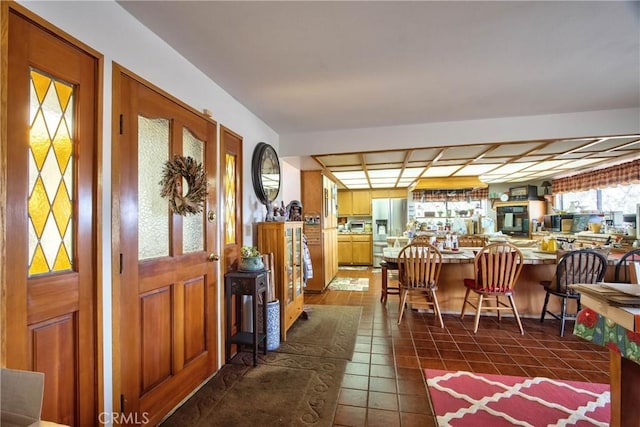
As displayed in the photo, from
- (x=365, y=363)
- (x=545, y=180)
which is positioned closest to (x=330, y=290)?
(x=365, y=363)

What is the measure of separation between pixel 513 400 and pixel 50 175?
289cm

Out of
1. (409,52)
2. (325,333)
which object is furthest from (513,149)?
(325,333)

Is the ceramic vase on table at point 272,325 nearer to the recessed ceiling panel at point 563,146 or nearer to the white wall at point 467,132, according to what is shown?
the white wall at point 467,132

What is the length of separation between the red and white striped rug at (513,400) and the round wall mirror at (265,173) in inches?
89.8

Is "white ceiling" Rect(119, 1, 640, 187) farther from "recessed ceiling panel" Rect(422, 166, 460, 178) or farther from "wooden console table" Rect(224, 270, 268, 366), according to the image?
"recessed ceiling panel" Rect(422, 166, 460, 178)

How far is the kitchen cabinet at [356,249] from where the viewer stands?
7.56 metres

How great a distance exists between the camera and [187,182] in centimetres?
197

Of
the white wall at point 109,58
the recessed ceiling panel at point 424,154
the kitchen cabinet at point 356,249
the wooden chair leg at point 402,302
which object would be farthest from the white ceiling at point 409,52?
the kitchen cabinet at point 356,249

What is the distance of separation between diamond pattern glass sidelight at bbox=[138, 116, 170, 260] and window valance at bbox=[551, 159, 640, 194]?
661 cm

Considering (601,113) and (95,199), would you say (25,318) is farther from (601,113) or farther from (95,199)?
(601,113)

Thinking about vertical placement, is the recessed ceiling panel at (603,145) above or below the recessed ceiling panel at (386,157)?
above

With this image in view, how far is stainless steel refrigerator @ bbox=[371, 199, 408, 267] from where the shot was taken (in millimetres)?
7523

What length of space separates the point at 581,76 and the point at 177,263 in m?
3.40

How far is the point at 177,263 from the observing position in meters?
1.92
